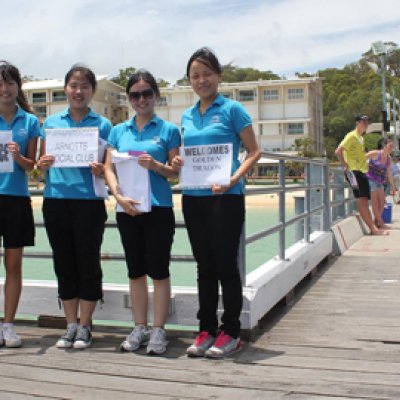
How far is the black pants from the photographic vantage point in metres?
3.53

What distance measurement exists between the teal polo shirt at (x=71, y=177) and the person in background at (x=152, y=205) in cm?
14

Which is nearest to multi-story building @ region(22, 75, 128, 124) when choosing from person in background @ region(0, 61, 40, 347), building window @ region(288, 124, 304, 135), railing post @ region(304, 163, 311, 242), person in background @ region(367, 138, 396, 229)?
building window @ region(288, 124, 304, 135)

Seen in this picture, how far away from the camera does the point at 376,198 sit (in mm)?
10141

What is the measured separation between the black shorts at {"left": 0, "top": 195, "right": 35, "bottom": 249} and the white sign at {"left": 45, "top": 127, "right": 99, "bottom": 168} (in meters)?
0.39

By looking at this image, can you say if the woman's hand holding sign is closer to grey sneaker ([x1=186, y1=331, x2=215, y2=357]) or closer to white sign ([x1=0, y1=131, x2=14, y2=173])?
white sign ([x1=0, y1=131, x2=14, y2=173])

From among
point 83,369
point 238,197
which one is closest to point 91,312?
point 83,369

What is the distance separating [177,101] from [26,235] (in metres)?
62.9

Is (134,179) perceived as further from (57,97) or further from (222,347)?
(57,97)

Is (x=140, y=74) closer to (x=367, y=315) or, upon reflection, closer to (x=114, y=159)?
(x=114, y=159)

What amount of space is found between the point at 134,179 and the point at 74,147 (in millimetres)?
453

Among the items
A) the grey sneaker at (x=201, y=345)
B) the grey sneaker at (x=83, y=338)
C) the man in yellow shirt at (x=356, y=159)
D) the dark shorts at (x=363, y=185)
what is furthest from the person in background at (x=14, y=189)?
the dark shorts at (x=363, y=185)

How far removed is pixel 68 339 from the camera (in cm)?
387

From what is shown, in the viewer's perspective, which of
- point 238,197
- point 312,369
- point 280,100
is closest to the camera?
point 312,369

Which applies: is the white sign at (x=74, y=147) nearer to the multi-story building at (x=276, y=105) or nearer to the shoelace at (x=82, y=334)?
the shoelace at (x=82, y=334)
